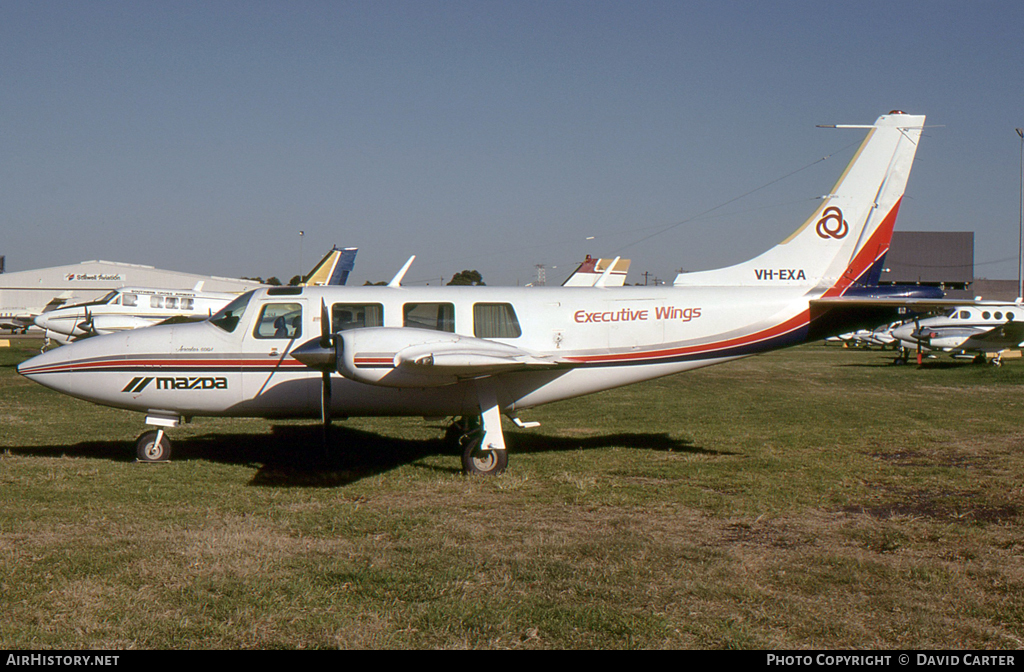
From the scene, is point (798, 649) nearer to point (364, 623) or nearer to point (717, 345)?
point (364, 623)

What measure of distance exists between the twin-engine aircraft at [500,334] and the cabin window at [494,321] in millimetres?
17

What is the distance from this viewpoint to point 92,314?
30.6m

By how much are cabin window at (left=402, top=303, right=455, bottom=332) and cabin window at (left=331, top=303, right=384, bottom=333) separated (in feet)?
1.27

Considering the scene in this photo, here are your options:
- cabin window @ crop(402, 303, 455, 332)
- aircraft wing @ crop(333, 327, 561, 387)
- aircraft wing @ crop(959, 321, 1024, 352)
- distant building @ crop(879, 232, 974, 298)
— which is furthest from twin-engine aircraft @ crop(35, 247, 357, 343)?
distant building @ crop(879, 232, 974, 298)

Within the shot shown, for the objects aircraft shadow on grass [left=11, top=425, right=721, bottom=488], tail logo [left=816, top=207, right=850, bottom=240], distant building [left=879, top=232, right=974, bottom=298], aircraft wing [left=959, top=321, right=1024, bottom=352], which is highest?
distant building [left=879, top=232, right=974, bottom=298]

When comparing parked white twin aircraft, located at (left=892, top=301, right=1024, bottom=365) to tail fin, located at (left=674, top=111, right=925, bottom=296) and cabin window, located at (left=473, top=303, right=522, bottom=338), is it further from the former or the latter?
cabin window, located at (left=473, top=303, right=522, bottom=338)

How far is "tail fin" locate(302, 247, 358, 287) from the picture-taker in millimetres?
43344

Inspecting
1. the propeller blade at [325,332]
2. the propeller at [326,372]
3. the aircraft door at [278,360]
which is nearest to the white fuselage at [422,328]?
the aircraft door at [278,360]

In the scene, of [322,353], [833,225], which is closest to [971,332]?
[833,225]

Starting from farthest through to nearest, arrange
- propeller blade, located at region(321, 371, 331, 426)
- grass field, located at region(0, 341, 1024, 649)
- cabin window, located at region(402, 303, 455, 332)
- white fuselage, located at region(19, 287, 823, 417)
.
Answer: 1. cabin window, located at region(402, 303, 455, 332)
2. white fuselage, located at region(19, 287, 823, 417)
3. propeller blade, located at region(321, 371, 331, 426)
4. grass field, located at region(0, 341, 1024, 649)

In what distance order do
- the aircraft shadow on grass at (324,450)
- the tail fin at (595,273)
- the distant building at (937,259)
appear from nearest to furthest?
the aircraft shadow on grass at (324,450) < the tail fin at (595,273) < the distant building at (937,259)

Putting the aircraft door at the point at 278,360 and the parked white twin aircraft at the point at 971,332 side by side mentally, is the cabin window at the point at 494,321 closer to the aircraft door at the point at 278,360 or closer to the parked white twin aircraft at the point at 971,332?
the aircraft door at the point at 278,360

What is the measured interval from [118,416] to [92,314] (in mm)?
15666

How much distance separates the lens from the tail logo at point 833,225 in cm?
1277
